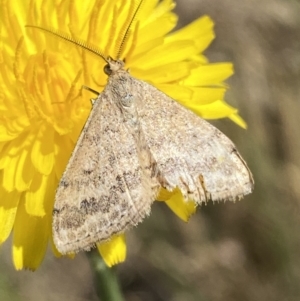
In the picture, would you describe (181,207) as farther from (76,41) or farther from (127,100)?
A: (76,41)

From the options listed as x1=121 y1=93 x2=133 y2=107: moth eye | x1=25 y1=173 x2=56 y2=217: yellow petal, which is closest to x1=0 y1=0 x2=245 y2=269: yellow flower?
x1=25 y1=173 x2=56 y2=217: yellow petal

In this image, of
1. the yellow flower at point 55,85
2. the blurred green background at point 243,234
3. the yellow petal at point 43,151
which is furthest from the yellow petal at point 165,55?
the blurred green background at point 243,234

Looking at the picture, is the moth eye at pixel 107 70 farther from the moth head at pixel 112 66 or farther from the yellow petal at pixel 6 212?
the yellow petal at pixel 6 212

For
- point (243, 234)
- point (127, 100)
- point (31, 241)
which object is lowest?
point (243, 234)

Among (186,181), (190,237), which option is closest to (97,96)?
(186,181)

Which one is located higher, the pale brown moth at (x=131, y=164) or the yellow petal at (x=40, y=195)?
the pale brown moth at (x=131, y=164)

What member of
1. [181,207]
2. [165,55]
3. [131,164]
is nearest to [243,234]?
[181,207]
